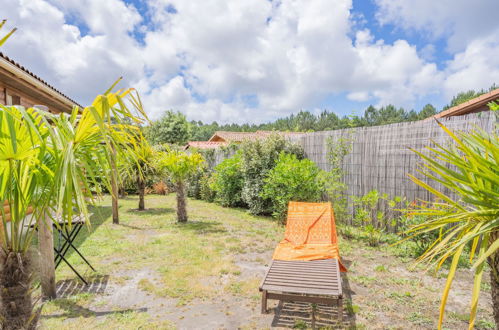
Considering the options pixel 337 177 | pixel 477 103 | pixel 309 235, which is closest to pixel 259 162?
pixel 337 177

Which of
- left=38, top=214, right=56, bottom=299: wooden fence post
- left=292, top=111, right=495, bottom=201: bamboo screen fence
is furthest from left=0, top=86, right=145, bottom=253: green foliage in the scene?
left=292, top=111, right=495, bottom=201: bamboo screen fence

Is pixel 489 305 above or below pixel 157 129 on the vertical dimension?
below

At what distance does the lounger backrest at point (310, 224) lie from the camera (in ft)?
18.3

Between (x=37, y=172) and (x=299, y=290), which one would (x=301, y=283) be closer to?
(x=299, y=290)

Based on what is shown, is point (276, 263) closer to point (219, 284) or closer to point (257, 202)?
point (219, 284)

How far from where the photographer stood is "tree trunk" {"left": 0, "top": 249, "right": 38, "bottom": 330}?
2.05m

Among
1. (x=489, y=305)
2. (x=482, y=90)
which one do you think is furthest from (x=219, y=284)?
(x=482, y=90)

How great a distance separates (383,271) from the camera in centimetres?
495

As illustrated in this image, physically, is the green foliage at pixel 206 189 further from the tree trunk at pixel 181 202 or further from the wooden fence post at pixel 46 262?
the wooden fence post at pixel 46 262

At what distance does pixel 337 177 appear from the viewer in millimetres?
7641

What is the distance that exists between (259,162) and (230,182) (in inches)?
84.3

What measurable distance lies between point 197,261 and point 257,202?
4.88 metres

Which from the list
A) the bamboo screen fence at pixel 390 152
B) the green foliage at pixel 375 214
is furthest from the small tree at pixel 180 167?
the green foliage at pixel 375 214

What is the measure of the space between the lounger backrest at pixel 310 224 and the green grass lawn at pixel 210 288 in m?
0.59
